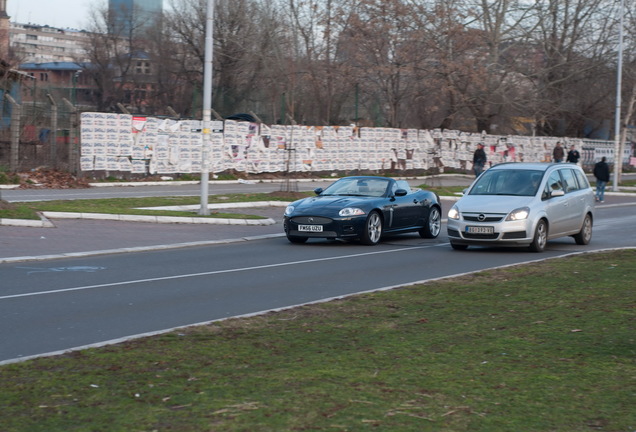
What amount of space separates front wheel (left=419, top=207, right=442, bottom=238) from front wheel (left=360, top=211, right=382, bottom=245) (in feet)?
5.83

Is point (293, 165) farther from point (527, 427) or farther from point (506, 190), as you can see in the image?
point (527, 427)

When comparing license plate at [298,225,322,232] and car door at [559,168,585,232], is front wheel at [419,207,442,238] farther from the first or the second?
license plate at [298,225,322,232]

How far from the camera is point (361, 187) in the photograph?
715 inches

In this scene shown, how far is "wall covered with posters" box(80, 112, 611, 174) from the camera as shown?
31750 millimetres

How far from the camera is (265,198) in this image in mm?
27234

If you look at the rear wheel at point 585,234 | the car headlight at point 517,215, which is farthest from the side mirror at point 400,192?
the rear wheel at point 585,234

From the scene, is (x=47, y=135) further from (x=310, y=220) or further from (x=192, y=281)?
(x=192, y=281)

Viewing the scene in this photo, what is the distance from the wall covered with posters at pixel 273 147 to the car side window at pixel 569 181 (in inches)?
587

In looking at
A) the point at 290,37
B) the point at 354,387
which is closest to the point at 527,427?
the point at 354,387

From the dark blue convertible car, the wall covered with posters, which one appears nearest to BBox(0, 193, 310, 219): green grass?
the dark blue convertible car

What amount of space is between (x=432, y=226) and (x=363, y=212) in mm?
2653

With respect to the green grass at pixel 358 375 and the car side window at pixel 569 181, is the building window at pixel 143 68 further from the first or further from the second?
the green grass at pixel 358 375

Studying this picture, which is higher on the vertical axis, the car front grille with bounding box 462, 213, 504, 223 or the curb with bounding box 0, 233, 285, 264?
the car front grille with bounding box 462, 213, 504, 223

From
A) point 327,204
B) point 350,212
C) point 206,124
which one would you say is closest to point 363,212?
point 350,212
